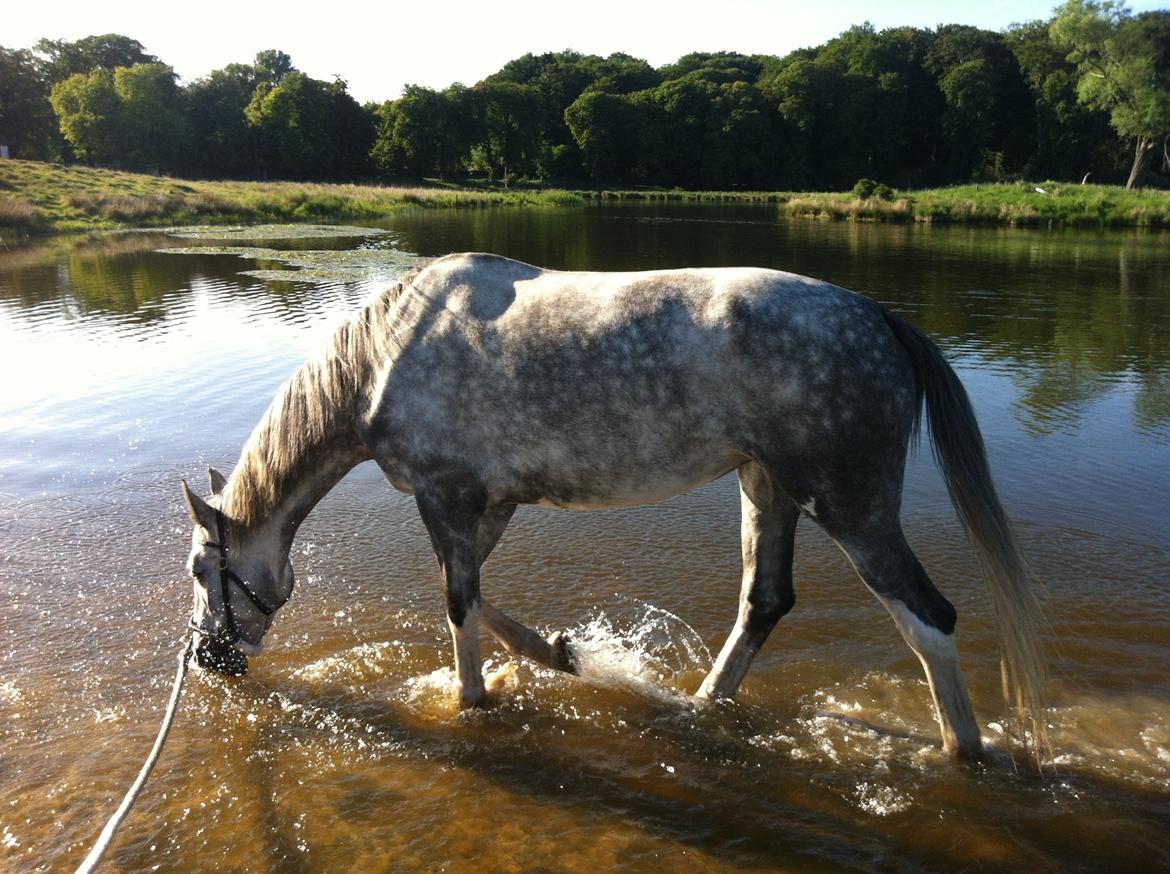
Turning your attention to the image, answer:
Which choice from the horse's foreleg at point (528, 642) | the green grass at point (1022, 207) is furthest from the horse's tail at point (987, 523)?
the green grass at point (1022, 207)

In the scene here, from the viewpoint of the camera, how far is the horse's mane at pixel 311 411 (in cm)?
439

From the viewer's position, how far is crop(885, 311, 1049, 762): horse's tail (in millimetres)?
3871

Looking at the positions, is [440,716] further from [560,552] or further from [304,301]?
[304,301]

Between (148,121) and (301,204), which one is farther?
(148,121)

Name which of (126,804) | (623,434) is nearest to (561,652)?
(623,434)

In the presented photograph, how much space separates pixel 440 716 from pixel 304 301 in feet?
47.7

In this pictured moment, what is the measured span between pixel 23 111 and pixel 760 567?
3797 inches

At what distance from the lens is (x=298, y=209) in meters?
48.2

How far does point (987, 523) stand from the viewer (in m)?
3.97

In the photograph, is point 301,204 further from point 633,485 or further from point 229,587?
point 633,485

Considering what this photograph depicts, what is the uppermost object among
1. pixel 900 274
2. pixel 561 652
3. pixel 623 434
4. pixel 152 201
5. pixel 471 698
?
pixel 152 201

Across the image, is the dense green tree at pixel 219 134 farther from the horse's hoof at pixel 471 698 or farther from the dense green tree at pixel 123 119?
the horse's hoof at pixel 471 698

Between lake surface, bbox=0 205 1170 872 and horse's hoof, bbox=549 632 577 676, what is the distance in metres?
0.17

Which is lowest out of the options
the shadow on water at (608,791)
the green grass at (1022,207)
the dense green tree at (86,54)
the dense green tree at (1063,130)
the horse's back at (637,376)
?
the shadow on water at (608,791)
